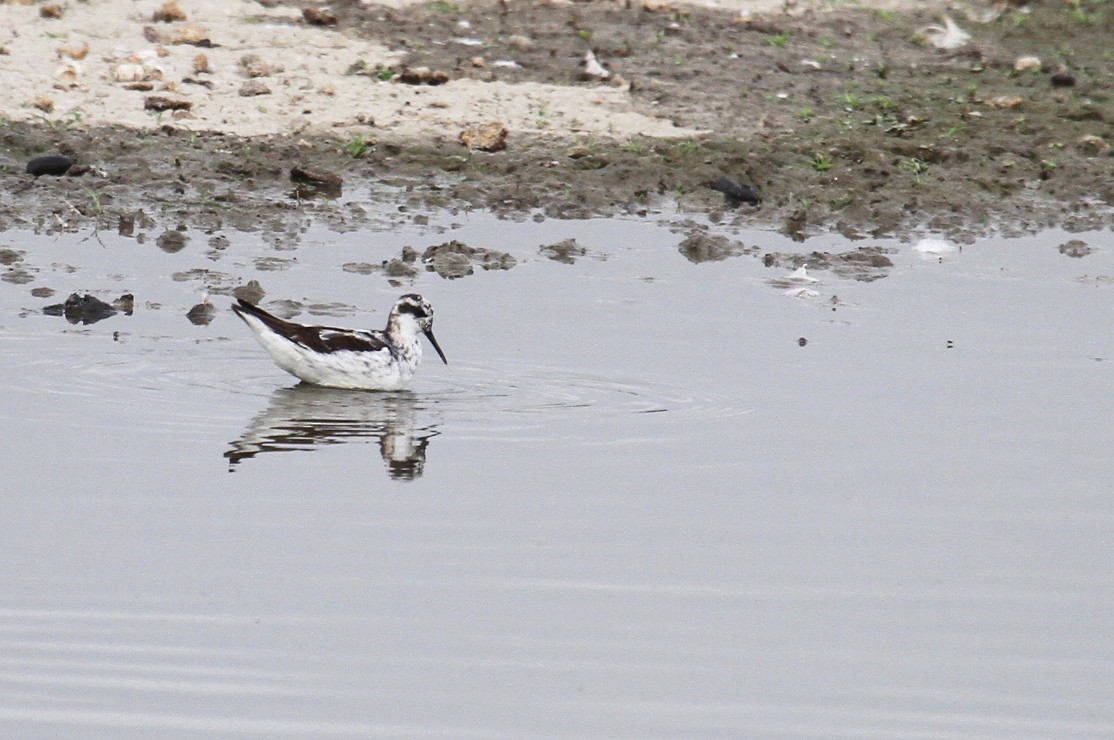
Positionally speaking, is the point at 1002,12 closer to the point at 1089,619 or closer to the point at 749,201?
→ the point at 749,201

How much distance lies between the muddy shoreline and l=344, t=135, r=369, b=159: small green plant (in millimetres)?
12

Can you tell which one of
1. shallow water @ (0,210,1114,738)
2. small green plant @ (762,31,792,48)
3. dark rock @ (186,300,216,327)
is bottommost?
shallow water @ (0,210,1114,738)

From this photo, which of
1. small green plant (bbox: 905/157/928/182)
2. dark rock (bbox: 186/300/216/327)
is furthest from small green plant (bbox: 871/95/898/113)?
dark rock (bbox: 186/300/216/327)

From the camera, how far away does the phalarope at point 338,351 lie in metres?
11.2

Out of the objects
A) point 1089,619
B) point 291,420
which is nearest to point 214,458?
point 291,420

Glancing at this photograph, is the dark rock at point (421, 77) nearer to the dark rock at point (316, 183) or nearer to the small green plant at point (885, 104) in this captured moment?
the dark rock at point (316, 183)

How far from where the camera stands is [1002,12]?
75.4ft

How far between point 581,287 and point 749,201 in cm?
310

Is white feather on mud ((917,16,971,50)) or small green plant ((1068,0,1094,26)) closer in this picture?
white feather on mud ((917,16,971,50))

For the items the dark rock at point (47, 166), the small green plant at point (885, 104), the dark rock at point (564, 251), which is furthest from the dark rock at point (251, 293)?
the small green plant at point (885, 104)

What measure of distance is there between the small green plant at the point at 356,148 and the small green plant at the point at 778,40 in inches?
203

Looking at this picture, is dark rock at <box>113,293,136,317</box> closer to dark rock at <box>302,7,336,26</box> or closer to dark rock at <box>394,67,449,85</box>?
dark rock at <box>394,67,449,85</box>

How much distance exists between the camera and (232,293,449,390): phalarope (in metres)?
11.2

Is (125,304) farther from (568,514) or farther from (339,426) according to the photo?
(568,514)
